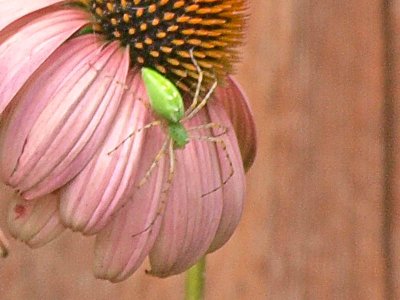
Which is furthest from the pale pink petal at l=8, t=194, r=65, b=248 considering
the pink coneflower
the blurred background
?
the blurred background

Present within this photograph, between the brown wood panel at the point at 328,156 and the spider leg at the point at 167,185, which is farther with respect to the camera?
the brown wood panel at the point at 328,156

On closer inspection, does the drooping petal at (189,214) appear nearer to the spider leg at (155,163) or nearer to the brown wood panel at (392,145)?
the spider leg at (155,163)

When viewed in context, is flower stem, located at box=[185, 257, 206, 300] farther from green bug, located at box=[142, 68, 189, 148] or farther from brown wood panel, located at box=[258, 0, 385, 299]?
brown wood panel, located at box=[258, 0, 385, 299]

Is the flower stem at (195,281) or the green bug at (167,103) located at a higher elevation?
the green bug at (167,103)

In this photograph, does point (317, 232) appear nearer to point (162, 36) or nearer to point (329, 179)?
point (329, 179)

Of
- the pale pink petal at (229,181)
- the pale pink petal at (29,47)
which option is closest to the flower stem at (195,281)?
the pale pink petal at (229,181)

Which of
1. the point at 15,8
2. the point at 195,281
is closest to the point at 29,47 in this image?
the point at 15,8

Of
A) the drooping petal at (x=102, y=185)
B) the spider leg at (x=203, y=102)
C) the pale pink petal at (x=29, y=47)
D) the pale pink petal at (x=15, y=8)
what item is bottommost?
the drooping petal at (x=102, y=185)

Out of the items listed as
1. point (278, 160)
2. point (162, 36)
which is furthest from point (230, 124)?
point (278, 160)
